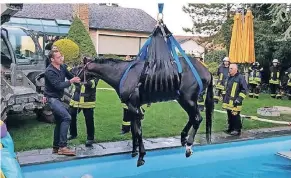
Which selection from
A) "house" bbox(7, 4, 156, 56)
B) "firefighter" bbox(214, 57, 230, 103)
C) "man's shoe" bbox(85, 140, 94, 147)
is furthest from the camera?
"house" bbox(7, 4, 156, 56)

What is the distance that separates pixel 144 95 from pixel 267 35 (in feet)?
37.4

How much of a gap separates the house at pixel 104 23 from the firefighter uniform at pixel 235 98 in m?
13.0

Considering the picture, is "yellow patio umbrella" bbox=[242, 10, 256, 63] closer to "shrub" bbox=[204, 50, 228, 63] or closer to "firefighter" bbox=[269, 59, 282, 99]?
"firefighter" bbox=[269, 59, 282, 99]

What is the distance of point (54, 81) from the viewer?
5.71 meters

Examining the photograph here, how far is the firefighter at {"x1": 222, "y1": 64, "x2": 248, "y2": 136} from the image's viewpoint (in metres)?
7.95

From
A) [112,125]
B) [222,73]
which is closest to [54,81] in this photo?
[112,125]

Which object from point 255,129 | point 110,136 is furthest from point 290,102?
point 110,136

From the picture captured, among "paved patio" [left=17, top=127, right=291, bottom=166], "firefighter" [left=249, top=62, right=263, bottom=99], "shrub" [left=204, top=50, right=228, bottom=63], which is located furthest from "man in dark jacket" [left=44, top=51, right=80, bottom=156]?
"shrub" [left=204, top=50, right=228, bottom=63]

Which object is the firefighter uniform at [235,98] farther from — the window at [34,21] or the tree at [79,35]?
the tree at [79,35]

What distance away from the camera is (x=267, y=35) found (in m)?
15.5

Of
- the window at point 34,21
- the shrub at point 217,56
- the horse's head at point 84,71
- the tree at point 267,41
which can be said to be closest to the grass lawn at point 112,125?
the horse's head at point 84,71

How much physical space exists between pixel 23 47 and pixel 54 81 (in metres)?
3.72

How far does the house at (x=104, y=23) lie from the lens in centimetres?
2262

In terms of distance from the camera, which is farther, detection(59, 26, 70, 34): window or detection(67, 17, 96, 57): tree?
detection(59, 26, 70, 34): window
